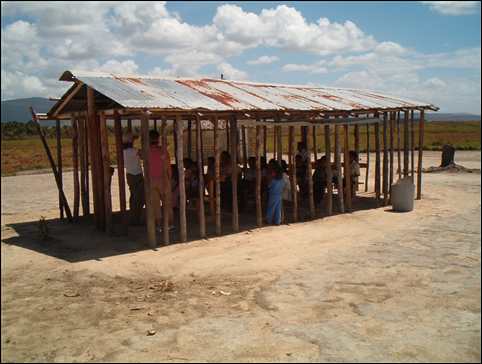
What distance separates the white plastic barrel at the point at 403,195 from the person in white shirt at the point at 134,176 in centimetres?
618

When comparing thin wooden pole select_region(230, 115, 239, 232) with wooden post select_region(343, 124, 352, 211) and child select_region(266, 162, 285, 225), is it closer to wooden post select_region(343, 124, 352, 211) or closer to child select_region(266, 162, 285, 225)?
child select_region(266, 162, 285, 225)

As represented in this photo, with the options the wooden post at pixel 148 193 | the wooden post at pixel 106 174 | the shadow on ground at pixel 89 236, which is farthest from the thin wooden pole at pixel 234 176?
the wooden post at pixel 106 174

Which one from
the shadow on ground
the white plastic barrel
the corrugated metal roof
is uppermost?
the corrugated metal roof

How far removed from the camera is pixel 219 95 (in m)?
10.4

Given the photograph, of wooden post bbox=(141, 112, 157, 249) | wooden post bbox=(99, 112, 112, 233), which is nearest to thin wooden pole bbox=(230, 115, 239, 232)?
wooden post bbox=(141, 112, 157, 249)

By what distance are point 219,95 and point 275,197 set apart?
250 cm

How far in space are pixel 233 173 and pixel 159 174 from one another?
156 cm

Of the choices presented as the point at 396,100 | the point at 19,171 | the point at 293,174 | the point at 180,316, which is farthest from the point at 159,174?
the point at 19,171

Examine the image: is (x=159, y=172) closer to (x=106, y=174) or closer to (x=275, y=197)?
(x=106, y=174)

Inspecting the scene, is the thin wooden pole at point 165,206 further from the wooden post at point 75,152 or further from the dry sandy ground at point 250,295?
the wooden post at point 75,152

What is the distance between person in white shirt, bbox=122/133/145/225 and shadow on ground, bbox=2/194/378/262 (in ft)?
1.18

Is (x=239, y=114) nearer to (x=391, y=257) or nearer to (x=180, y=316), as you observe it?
(x=391, y=257)

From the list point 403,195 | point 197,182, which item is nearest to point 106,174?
point 197,182

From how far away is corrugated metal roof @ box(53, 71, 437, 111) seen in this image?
877cm
